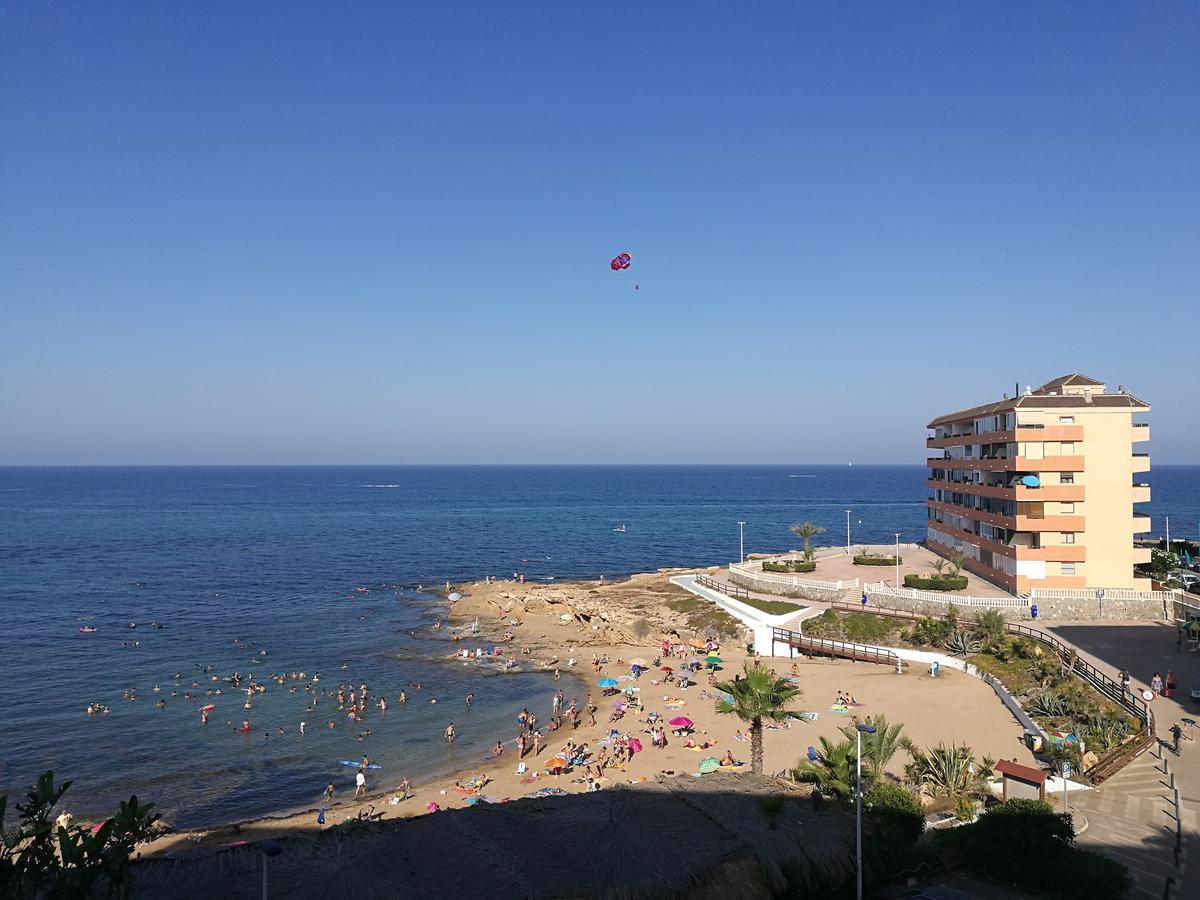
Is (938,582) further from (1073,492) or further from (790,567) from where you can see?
(790,567)

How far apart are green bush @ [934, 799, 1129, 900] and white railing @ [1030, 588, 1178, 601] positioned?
29257 millimetres

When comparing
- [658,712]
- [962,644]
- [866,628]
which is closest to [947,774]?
[658,712]

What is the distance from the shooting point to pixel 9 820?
2931 centimetres

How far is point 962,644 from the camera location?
41156 millimetres

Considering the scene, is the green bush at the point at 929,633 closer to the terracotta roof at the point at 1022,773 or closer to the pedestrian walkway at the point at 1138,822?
the pedestrian walkway at the point at 1138,822

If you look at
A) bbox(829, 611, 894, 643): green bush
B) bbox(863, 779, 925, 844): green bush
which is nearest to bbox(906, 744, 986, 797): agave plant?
bbox(863, 779, 925, 844): green bush

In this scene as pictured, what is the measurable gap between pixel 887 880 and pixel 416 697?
3182 centimetres

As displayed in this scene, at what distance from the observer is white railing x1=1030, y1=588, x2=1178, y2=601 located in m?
43.2

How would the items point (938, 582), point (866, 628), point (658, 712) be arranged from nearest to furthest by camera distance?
point (658, 712), point (866, 628), point (938, 582)

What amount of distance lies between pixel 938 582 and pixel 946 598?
2884mm

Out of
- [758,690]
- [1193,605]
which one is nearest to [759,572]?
[1193,605]

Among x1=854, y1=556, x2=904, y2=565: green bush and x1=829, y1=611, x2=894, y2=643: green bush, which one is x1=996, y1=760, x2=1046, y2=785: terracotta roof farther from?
x1=854, y1=556, x2=904, y2=565: green bush

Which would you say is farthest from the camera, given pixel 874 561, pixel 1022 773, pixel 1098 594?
pixel 874 561

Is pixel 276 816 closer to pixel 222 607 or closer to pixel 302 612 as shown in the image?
pixel 302 612
